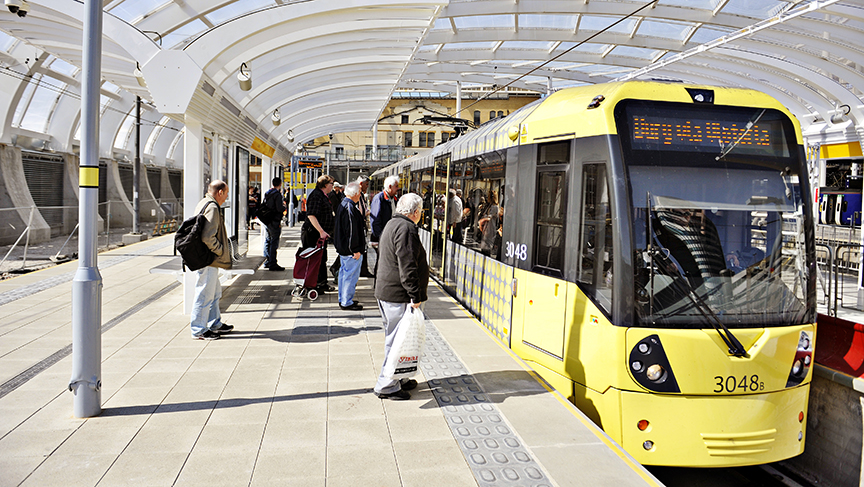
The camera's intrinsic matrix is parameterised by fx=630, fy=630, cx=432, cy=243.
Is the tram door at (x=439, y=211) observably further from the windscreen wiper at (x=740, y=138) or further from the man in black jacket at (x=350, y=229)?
the windscreen wiper at (x=740, y=138)

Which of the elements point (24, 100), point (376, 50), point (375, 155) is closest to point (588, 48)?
point (376, 50)

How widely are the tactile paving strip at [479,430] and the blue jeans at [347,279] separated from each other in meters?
2.70

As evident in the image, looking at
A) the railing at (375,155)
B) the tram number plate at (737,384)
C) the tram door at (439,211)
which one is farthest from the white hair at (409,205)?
the railing at (375,155)

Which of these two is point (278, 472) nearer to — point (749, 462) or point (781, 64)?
point (749, 462)

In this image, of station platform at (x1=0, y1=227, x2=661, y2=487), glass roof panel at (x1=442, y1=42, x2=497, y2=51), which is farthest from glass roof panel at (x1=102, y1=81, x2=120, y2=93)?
station platform at (x1=0, y1=227, x2=661, y2=487)

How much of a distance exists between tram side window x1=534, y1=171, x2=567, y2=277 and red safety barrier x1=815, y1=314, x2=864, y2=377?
9.39 ft

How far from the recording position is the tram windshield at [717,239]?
15.8 feet

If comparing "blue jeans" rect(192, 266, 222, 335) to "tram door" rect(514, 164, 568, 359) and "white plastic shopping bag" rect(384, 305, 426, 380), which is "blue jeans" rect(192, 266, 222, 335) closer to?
"white plastic shopping bag" rect(384, 305, 426, 380)

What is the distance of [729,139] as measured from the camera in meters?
5.12

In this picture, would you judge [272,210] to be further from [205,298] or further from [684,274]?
[684,274]

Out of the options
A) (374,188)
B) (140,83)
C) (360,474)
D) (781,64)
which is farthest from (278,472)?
(374,188)

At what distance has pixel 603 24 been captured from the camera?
16.1 metres

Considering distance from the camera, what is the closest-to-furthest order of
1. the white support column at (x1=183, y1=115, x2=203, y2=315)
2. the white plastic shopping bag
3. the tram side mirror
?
the white plastic shopping bag → the tram side mirror → the white support column at (x1=183, y1=115, x2=203, y2=315)

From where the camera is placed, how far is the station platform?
383cm
